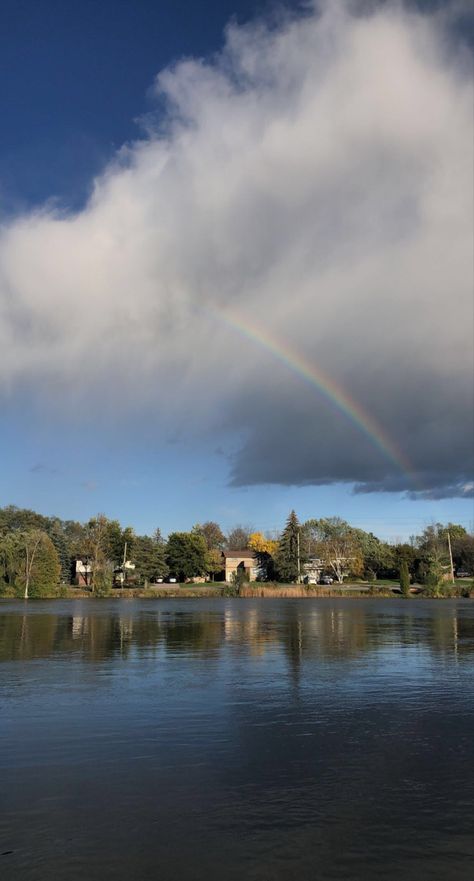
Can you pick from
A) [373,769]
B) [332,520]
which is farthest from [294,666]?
[332,520]

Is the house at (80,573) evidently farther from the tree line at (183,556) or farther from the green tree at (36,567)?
the green tree at (36,567)

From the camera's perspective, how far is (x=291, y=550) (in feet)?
411

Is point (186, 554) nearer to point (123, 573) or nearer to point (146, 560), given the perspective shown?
point (146, 560)

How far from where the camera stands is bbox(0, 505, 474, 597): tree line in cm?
9344

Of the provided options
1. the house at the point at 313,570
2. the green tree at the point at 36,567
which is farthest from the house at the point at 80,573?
the house at the point at 313,570

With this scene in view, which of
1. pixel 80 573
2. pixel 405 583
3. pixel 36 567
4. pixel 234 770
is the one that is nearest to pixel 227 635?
pixel 234 770

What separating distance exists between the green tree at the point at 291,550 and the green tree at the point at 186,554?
63.5 ft

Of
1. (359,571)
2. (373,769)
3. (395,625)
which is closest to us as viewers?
(373,769)

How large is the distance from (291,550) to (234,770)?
115185mm

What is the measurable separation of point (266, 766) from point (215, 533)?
176056 millimetres

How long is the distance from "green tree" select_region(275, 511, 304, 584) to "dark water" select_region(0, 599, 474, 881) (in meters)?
101

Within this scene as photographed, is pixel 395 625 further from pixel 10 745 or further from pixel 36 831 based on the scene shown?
pixel 36 831

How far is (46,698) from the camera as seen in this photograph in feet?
55.7

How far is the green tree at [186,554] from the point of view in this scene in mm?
136625
